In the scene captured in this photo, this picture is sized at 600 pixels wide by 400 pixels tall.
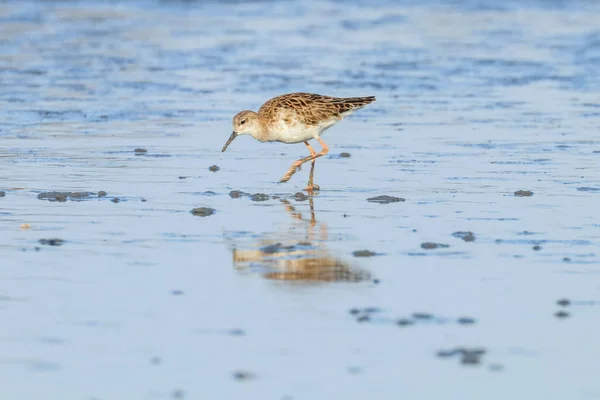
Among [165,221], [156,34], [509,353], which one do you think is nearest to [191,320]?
[509,353]

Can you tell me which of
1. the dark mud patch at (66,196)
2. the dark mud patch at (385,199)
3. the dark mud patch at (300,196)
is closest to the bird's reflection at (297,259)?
the dark mud patch at (385,199)

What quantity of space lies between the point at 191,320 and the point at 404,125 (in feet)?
30.8

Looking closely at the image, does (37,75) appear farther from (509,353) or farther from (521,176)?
(509,353)

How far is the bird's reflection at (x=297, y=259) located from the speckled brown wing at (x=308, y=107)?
288 cm

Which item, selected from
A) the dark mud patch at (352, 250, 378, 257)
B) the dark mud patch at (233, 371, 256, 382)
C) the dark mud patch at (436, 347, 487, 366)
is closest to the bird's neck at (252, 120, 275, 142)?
Result: the dark mud patch at (352, 250, 378, 257)

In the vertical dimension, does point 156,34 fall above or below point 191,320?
above

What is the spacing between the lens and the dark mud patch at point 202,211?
10691 mm

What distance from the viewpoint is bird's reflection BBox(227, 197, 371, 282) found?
8500 mm

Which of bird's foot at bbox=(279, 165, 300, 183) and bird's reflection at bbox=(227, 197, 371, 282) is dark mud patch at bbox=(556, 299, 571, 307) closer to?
bird's reflection at bbox=(227, 197, 371, 282)

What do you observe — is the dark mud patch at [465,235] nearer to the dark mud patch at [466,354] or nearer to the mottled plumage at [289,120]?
the dark mud patch at [466,354]

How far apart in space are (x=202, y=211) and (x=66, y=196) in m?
1.41

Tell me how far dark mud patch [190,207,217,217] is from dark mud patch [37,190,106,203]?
1.11m

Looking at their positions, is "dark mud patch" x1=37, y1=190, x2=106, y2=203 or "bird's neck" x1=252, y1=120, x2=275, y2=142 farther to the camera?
"bird's neck" x1=252, y1=120, x2=275, y2=142

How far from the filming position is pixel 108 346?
687 cm
